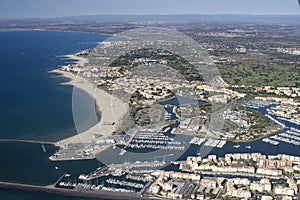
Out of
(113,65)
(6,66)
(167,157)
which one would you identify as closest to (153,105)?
(167,157)

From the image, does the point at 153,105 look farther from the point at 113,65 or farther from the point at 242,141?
the point at 113,65

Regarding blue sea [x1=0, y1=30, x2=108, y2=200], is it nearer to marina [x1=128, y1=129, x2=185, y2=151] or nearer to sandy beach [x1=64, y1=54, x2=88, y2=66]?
sandy beach [x1=64, y1=54, x2=88, y2=66]

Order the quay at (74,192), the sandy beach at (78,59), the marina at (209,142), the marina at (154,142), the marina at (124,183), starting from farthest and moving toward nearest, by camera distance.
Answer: the sandy beach at (78,59) < the marina at (209,142) < the marina at (154,142) < the marina at (124,183) < the quay at (74,192)

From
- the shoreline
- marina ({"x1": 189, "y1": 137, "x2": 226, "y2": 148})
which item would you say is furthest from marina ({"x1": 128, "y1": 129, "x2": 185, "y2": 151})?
the shoreline

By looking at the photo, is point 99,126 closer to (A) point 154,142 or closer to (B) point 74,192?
(A) point 154,142

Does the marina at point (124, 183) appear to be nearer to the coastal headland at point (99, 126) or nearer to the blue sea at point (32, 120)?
the blue sea at point (32, 120)

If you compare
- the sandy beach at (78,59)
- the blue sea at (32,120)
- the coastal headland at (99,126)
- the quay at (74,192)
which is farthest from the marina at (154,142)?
the sandy beach at (78,59)

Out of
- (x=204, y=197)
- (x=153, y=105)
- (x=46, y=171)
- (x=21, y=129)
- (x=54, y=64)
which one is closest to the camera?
(x=204, y=197)

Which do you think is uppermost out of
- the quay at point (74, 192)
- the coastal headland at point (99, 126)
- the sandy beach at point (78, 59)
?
the sandy beach at point (78, 59)

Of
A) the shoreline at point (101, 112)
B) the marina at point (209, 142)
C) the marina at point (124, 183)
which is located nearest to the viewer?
the marina at point (124, 183)
